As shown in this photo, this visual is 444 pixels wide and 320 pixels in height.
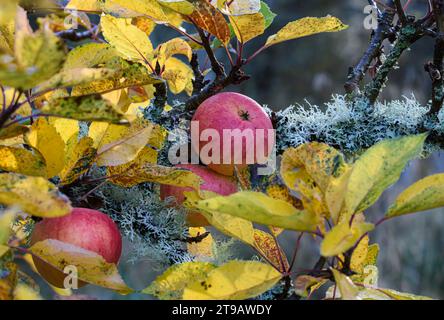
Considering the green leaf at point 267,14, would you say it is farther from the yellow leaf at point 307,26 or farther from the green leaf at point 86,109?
the green leaf at point 86,109

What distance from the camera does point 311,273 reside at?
0.43 meters

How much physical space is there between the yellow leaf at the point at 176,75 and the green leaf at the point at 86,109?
0.29 m

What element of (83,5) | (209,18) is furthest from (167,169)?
(83,5)

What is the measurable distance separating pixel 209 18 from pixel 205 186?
0.51 ft

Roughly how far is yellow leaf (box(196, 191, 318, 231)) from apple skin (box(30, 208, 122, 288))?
0.14 meters

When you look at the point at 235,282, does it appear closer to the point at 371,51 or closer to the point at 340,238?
the point at 340,238

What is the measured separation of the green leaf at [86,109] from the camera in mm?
396

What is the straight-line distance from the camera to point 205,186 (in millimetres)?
602

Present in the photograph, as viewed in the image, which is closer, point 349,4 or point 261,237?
point 261,237

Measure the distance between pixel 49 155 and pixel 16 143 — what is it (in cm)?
4

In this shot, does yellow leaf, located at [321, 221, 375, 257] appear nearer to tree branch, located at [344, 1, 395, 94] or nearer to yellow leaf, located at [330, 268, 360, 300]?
yellow leaf, located at [330, 268, 360, 300]

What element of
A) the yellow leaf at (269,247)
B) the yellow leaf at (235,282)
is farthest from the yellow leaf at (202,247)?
the yellow leaf at (235,282)
